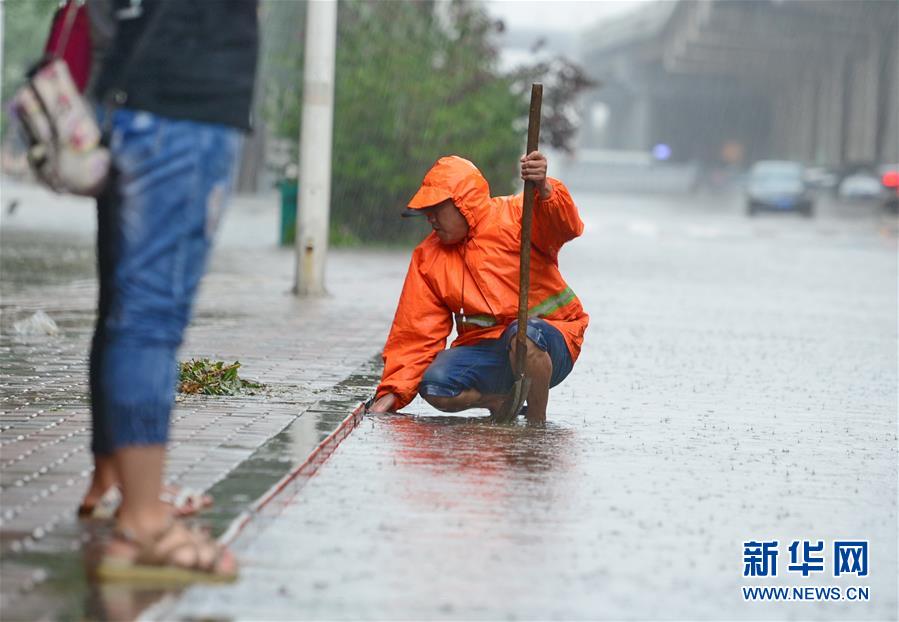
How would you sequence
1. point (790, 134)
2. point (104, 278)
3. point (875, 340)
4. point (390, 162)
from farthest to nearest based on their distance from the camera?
1. point (790, 134)
2. point (390, 162)
3. point (875, 340)
4. point (104, 278)

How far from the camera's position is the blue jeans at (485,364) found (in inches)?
300

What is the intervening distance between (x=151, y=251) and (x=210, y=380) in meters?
3.52

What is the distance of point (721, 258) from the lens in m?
24.4

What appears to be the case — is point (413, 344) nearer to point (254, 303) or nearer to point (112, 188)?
point (112, 188)

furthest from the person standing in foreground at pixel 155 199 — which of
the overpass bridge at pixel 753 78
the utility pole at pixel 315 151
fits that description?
the overpass bridge at pixel 753 78

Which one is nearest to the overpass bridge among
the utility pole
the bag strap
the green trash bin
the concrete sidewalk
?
the green trash bin

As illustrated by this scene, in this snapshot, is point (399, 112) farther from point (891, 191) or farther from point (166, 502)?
point (891, 191)

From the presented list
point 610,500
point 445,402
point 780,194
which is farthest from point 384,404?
point 780,194

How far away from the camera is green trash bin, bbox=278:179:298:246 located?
2306 centimetres

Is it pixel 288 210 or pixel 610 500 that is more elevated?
pixel 610 500

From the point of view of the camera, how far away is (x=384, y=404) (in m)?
7.79

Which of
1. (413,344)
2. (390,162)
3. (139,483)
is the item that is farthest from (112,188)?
(390,162)

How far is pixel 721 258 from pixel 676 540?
19.4 m

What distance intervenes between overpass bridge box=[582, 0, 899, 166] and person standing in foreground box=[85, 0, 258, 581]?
6705cm
